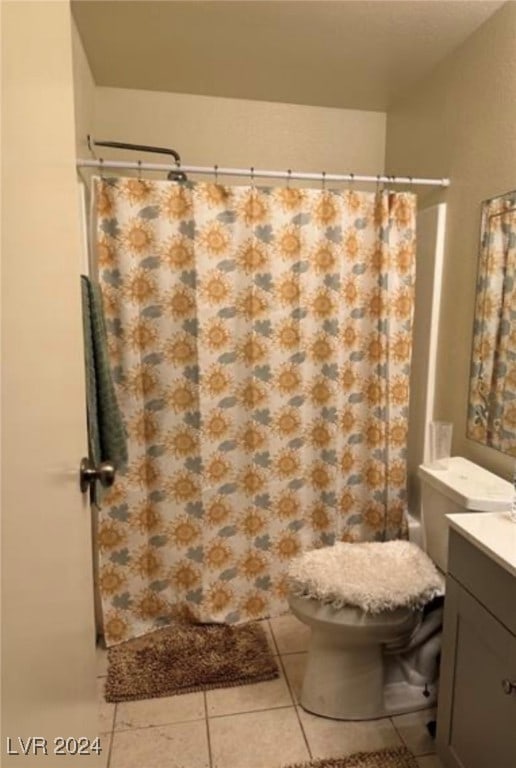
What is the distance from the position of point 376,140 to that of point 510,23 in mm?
893

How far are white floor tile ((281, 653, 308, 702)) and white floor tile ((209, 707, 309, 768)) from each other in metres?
0.08

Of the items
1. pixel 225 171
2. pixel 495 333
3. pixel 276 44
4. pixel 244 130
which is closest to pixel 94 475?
pixel 225 171

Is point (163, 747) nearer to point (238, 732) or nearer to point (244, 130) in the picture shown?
point (238, 732)

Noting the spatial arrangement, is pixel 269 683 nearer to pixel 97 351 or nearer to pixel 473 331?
pixel 97 351

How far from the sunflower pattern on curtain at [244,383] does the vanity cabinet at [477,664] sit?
85 centimetres

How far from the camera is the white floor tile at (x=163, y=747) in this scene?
145 cm

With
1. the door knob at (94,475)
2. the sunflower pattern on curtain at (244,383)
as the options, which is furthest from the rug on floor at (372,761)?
the door knob at (94,475)

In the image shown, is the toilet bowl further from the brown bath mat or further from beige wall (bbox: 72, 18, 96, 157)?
beige wall (bbox: 72, 18, 96, 157)

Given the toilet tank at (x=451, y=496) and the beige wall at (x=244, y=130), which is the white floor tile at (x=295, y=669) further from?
the beige wall at (x=244, y=130)

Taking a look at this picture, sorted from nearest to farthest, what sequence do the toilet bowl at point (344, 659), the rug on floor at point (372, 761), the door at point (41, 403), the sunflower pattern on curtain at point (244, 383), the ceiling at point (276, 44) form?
the door at point (41, 403)
the rug on floor at point (372, 761)
the toilet bowl at point (344, 659)
the ceiling at point (276, 44)
the sunflower pattern on curtain at point (244, 383)

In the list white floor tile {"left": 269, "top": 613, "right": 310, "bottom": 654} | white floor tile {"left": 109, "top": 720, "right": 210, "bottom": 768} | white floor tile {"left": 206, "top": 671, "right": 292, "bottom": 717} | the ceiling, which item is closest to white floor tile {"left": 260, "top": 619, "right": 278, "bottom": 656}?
white floor tile {"left": 269, "top": 613, "right": 310, "bottom": 654}

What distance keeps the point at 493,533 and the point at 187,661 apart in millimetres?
1288

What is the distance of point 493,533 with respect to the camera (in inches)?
46.9

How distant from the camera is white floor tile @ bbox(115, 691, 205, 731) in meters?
1.60
